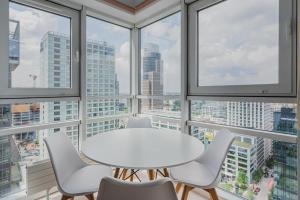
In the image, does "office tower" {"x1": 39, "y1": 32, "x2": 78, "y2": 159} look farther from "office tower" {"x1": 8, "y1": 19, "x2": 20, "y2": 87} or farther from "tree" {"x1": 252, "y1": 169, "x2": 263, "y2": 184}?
"tree" {"x1": 252, "y1": 169, "x2": 263, "y2": 184}

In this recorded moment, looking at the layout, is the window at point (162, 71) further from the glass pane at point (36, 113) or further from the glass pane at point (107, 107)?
the glass pane at point (36, 113)

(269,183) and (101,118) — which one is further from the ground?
(101,118)

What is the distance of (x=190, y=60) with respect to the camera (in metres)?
2.33

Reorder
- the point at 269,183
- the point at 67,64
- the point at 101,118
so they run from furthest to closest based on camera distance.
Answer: the point at 101,118 < the point at 67,64 < the point at 269,183

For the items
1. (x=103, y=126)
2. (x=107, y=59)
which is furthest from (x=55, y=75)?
(x=103, y=126)

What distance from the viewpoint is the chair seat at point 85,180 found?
133cm

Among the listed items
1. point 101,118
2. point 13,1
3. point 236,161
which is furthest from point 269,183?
point 13,1

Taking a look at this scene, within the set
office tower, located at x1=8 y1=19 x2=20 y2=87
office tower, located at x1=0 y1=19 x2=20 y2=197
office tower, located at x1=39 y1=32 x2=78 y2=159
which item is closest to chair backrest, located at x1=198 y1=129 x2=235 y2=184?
office tower, located at x1=39 y1=32 x2=78 y2=159

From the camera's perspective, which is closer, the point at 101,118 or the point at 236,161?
the point at 236,161

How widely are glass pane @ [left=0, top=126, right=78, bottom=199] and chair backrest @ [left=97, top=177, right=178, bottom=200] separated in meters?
1.23

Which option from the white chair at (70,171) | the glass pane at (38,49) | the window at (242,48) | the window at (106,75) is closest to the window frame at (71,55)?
the glass pane at (38,49)

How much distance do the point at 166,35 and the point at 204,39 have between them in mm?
739

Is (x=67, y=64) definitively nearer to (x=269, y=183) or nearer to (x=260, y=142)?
(x=260, y=142)

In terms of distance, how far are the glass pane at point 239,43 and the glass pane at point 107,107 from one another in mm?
1423
